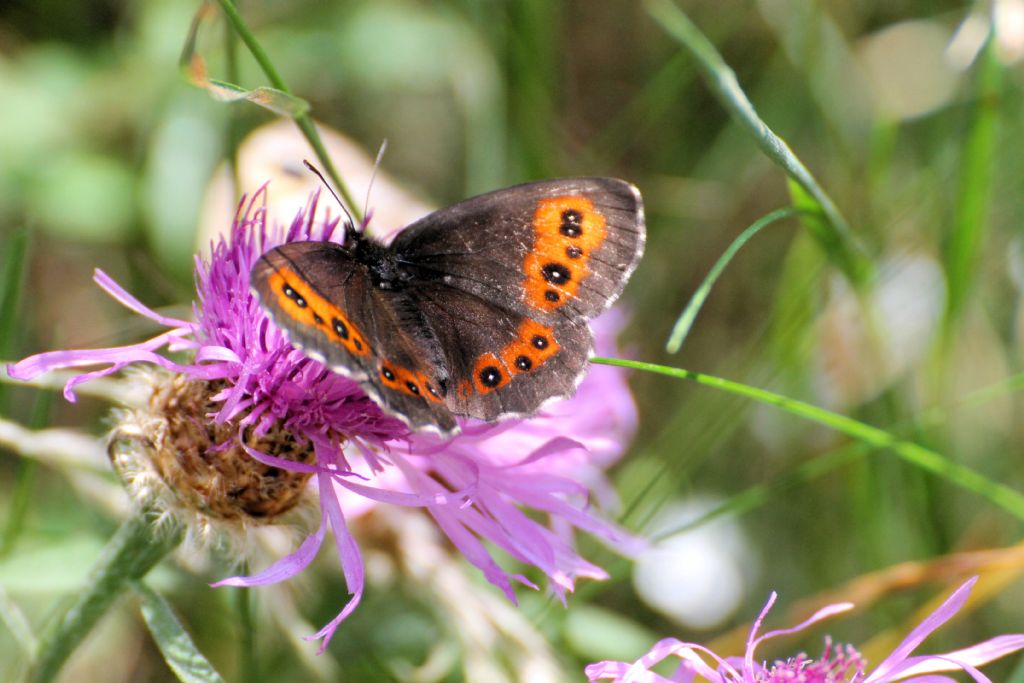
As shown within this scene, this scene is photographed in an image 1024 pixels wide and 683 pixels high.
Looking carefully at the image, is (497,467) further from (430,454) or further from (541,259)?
(541,259)

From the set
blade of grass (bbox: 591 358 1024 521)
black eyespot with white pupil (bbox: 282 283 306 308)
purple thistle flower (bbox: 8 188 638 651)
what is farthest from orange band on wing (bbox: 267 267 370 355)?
blade of grass (bbox: 591 358 1024 521)

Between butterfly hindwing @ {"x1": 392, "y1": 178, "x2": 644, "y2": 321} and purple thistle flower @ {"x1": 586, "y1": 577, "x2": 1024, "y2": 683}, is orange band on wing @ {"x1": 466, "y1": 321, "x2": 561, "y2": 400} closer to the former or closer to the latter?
butterfly hindwing @ {"x1": 392, "y1": 178, "x2": 644, "y2": 321}

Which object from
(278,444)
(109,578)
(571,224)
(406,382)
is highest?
(571,224)

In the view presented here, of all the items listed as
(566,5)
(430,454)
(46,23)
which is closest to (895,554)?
(430,454)

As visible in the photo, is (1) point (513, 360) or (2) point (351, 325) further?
(1) point (513, 360)

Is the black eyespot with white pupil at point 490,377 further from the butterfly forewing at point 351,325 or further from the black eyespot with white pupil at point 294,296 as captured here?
the black eyespot with white pupil at point 294,296

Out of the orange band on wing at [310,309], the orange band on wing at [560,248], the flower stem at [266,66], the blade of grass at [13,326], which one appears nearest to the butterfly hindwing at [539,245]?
the orange band on wing at [560,248]

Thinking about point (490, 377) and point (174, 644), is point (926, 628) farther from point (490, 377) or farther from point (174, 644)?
point (174, 644)

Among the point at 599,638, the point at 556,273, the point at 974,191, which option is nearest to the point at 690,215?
the point at 974,191
